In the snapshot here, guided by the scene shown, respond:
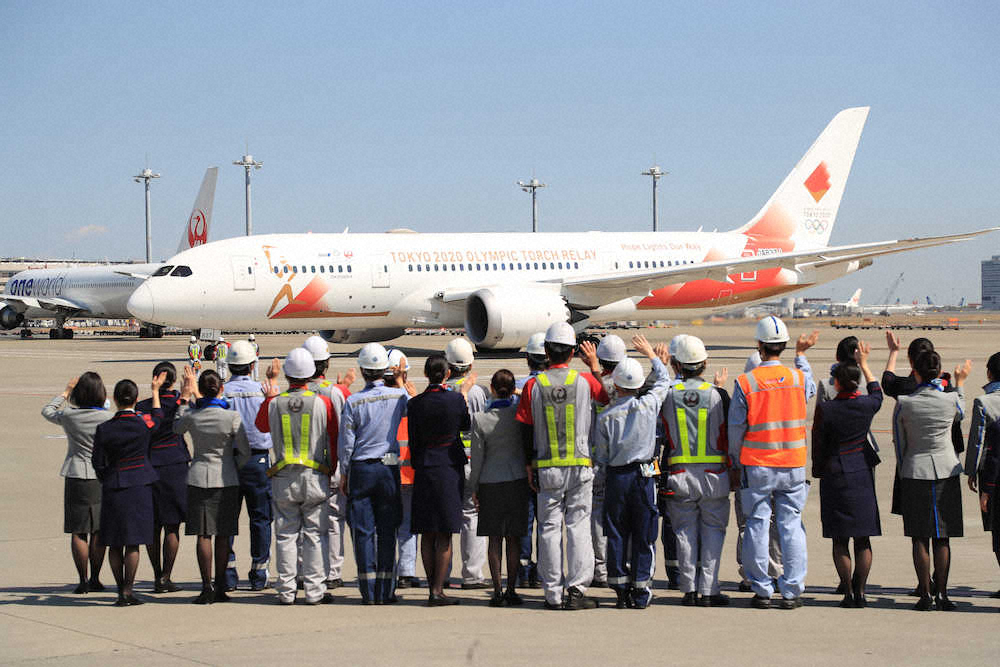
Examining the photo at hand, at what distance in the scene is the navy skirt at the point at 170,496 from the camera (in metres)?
8.30

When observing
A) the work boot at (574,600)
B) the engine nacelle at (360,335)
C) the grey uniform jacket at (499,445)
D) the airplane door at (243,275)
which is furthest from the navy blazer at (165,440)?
the engine nacelle at (360,335)

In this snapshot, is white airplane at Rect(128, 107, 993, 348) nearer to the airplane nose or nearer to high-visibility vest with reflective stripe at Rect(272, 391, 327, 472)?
the airplane nose

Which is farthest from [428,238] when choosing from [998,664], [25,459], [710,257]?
[998,664]

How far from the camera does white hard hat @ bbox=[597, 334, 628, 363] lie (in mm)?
8359

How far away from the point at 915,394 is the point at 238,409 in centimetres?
462

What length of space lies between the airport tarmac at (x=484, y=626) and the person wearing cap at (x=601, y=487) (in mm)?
262

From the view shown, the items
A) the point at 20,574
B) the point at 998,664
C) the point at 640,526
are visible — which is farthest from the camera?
the point at 20,574

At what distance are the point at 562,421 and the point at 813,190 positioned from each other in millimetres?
32115

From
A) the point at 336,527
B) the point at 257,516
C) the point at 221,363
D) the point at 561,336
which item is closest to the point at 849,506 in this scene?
the point at 561,336

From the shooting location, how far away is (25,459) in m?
14.0

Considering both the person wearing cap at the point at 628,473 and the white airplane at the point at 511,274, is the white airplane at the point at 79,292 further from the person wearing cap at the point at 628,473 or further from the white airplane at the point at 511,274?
the person wearing cap at the point at 628,473

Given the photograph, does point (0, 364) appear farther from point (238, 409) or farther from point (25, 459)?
point (238, 409)

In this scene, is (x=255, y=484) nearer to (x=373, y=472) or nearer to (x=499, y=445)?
(x=373, y=472)

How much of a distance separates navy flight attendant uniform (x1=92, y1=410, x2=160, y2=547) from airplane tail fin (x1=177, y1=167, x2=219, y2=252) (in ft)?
191
